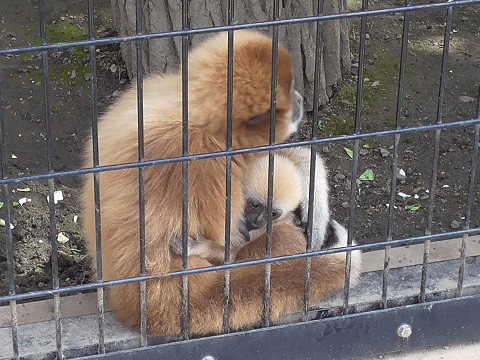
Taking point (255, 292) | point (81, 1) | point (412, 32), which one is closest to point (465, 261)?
point (255, 292)

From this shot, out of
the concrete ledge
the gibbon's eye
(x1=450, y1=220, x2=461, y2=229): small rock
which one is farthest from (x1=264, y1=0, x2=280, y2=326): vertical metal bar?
(x1=450, y1=220, x2=461, y2=229): small rock

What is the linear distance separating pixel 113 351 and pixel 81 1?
13.0 ft

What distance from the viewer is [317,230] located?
429 centimetres

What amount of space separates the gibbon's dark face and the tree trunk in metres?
1.45

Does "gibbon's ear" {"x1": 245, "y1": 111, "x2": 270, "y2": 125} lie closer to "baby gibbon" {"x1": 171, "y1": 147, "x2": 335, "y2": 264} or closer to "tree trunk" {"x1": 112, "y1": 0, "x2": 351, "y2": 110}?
"baby gibbon" {"x1": 171, "y1": 147, "x2": 335, "y2": 264}

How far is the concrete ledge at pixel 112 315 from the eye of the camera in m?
3.48

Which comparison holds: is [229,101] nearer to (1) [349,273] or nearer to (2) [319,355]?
(1) [349,273]

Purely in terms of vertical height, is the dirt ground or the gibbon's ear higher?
the gibbon's ear

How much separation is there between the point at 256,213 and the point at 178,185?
0.69 meters

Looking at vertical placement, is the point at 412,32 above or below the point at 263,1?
below

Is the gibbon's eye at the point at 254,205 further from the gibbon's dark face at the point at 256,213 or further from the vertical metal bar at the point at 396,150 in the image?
the vertical metal bar at the point at 396,150

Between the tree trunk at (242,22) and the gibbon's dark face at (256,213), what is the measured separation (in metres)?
1.45

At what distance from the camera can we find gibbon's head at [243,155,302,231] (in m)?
3.96

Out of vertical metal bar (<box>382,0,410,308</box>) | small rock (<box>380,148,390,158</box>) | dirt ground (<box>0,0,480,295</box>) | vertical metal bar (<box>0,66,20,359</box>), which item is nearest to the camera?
A: vertical metal bar (<box>0,66,20,359</box>)
